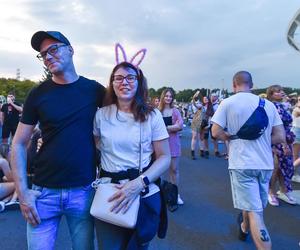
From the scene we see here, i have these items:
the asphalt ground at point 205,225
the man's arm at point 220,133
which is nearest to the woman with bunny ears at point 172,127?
the asphalt ground at point 205,225

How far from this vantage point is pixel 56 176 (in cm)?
217

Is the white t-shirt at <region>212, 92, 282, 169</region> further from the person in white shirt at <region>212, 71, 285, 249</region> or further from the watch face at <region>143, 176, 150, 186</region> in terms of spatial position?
the watch face at <region>143, 176, 150, 186</region>

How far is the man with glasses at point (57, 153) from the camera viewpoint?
217 centimetres

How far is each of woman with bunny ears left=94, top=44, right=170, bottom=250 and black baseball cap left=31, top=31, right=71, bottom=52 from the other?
397 millimetres

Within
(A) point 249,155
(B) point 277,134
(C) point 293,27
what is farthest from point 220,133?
(C) point 293,27

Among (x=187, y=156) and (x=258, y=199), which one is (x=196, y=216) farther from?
(x=187, y=156)

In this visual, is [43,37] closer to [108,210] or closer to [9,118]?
[108,210]

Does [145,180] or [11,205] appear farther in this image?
[11,205]

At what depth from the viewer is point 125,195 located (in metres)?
2.03

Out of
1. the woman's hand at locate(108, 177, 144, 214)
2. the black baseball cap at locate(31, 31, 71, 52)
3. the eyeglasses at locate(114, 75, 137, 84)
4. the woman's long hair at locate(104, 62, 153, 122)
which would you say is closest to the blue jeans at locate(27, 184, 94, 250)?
the woman's hand at locate(108, 177, 144, 214)

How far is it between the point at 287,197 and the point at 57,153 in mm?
4650

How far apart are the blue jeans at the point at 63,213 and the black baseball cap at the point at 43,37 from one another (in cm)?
96

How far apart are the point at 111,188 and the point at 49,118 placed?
606 mm

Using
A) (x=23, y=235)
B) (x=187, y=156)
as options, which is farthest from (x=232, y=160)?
(x=187, y=156)
